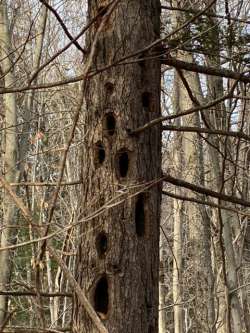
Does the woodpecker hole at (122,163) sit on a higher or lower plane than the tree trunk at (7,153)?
lower

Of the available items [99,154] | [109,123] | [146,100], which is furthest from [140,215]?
[146,100]

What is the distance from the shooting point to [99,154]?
334cm

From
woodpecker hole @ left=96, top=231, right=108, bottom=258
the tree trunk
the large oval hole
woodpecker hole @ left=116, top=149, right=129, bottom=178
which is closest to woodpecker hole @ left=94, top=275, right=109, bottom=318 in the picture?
woodpecker hole @ left=96, top=231, right=108, bottom=258

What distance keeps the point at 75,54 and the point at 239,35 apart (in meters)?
8.35

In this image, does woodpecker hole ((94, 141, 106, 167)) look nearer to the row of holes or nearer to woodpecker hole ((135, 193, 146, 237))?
the row of holes

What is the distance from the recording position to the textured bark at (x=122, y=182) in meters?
3.15

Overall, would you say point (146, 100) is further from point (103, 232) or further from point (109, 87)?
point (103, 232)

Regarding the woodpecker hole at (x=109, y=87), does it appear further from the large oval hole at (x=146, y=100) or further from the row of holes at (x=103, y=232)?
the large oval hole at (x=146, y=100)

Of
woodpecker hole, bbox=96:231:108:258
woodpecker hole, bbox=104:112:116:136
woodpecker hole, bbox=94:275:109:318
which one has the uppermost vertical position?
woodpecker hole, bbox=104:112:116:136

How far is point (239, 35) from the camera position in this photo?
4191 mm

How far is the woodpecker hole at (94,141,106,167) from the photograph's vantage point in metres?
3.32

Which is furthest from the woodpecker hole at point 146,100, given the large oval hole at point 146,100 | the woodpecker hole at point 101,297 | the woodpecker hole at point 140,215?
the woodpecker hole at point 101,297

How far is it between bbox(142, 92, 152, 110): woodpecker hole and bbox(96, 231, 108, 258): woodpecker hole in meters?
0.72

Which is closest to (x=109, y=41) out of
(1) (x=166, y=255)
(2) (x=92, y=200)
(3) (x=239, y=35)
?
(2) (x=92, y=200)
